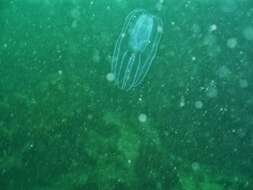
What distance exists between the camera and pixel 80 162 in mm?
5969

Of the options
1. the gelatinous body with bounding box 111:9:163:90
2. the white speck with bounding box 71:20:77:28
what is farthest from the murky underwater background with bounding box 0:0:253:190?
the gelatinous body with bounding box 111:9:163:90

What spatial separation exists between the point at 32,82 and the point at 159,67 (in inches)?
82.5

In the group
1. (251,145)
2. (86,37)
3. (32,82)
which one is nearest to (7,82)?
(32,82)

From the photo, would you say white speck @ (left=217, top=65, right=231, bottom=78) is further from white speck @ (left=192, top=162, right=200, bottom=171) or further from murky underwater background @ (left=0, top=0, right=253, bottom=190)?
white speck @ (left=192, top=162, right=200, bottom=171)

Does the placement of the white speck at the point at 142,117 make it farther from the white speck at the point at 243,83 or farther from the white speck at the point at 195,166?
the white speck at the point at 243,83

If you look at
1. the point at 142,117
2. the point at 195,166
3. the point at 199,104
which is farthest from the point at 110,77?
the point at 195,166

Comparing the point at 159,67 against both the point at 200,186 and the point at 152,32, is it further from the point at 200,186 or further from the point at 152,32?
the point at 200,186

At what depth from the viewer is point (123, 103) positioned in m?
6.28

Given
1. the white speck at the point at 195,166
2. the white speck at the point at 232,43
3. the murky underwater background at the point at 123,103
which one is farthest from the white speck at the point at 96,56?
the white speck at the point at 195,166

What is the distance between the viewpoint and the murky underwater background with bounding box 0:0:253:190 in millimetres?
5953

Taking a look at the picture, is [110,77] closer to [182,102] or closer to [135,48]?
[182,102]

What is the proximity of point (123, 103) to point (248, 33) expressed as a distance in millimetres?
2347

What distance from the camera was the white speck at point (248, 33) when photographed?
251 inches

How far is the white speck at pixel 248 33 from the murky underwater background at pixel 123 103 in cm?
2
